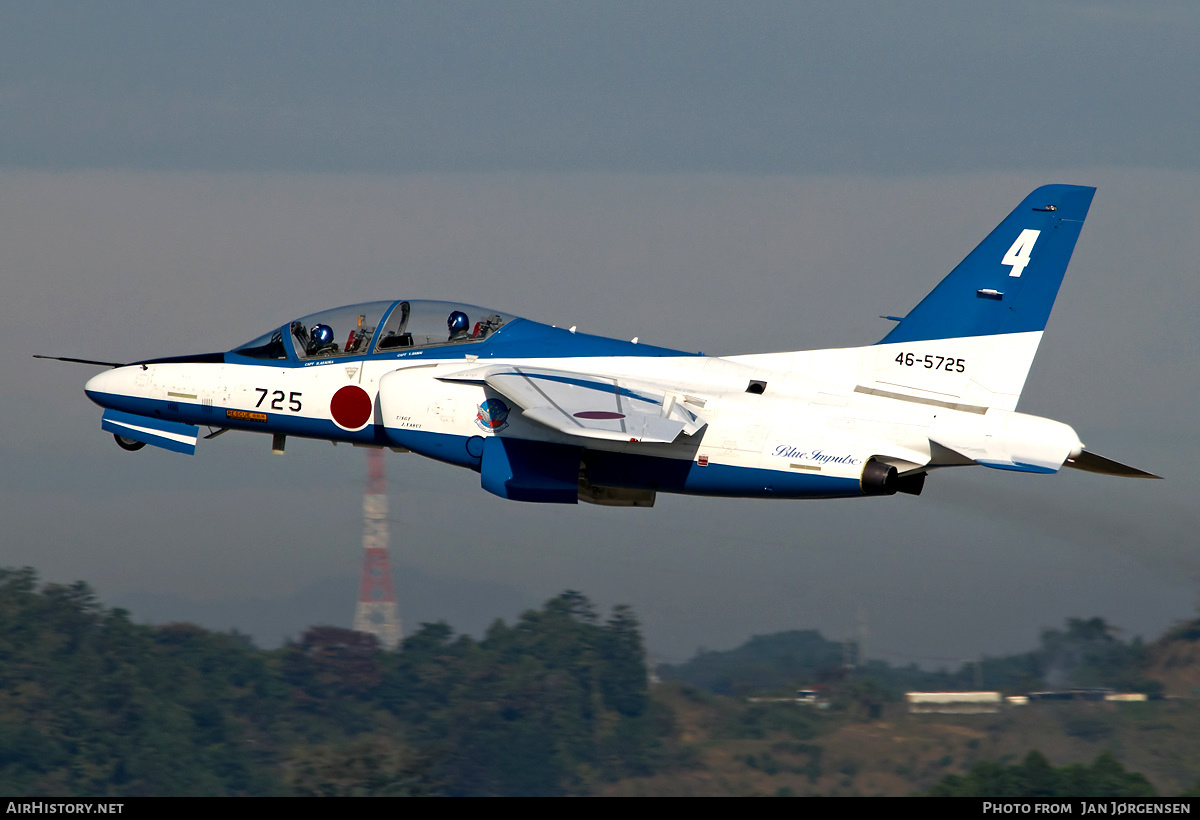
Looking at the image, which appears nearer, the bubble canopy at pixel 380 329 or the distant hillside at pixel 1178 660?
the bubble canopy at pixel 380 329

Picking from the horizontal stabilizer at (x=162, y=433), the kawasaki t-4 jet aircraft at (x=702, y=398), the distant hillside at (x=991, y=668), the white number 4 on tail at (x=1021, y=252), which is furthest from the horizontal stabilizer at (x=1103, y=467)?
the distant hillside at (x=991, y=668)

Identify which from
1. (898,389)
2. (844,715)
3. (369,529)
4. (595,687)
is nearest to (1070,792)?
(844,715)

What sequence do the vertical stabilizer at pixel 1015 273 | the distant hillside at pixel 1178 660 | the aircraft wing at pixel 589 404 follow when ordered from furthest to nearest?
the distant hillside at pixel 1178 660, the vertical stabilizer at pixel 1015 273, the aircraft wing at pixel 589 404

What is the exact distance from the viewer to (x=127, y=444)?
23094 mm

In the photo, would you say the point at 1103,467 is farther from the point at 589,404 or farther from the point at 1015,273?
the point at 589,404

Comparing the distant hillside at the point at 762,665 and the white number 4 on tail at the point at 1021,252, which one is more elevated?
the white number 4 on tail at the point at 1021,252

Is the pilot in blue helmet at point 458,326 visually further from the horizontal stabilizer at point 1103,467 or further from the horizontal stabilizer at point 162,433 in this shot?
the horizontal stabilizer at point 1103,467

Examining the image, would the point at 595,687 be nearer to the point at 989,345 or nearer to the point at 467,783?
the point at 467,783

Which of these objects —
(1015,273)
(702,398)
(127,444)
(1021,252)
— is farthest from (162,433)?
(1021,252)

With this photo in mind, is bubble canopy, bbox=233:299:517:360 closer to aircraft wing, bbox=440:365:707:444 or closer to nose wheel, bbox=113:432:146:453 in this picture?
aircraft wing, bbox=440:365:707:444

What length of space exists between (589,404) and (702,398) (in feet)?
5.95

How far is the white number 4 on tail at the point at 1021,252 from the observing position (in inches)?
760

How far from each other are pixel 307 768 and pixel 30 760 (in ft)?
54.8

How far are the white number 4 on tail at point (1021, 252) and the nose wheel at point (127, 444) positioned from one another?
14551 mm
